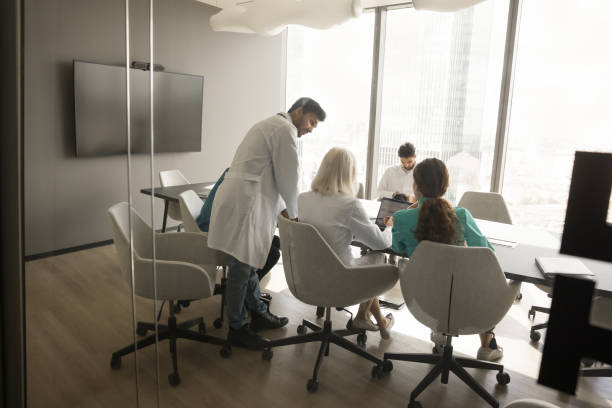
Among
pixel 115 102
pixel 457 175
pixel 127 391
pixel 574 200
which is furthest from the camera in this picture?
pixel 457 175

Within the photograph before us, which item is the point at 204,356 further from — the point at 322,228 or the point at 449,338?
the point at 449,338

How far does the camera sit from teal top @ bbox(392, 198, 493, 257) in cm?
203

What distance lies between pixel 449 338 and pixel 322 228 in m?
0.87

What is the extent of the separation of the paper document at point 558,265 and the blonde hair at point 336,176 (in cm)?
97

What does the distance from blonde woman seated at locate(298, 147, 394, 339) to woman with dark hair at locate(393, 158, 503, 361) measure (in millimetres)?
170

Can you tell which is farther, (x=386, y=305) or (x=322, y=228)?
(x=386, y=305)

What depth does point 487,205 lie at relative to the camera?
3264 mm

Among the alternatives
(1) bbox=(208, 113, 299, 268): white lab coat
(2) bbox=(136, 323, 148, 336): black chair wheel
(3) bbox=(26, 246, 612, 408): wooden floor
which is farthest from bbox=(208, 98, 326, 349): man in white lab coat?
(2) bbox=(136, 323, 148, 336): black chair wheel

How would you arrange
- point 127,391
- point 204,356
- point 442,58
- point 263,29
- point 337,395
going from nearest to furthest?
1. point 127,391
2. point 337,395
3. point 204,356
4. point 263,29
5. point 442,58

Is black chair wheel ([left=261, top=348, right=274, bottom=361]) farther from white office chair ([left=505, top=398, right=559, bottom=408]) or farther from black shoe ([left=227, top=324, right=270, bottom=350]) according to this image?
white office chair ([left=505, top=398, right=559, bottom=408])

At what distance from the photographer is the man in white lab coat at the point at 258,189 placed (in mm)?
2404

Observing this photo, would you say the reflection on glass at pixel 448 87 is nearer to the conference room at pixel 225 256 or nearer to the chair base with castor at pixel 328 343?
the conference room at pixel 225 256

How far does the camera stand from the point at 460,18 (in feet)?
15.3

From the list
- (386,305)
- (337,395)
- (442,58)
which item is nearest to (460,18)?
(442,58)
